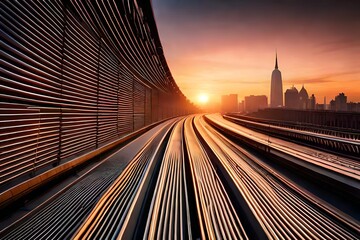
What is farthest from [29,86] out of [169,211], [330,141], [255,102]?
[255,102]

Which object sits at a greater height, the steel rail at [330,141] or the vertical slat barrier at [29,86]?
the vertical slat barrier at [29,86]

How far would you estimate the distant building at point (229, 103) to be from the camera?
471 feet

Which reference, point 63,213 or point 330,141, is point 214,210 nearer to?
point 63,213

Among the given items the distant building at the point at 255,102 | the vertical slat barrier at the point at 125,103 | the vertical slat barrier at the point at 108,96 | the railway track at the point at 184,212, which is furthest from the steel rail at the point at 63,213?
the distant building at the point at 255,102

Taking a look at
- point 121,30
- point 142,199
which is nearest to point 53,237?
point 142,199

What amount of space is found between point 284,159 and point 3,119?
5743 millimetres

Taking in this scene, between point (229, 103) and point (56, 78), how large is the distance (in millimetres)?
150934

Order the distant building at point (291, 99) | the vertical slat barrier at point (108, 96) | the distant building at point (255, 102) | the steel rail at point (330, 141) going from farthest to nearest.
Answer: the distant building at point (255, 102) → the distant building at point (291, 99) → the steel rail at point (330, 141) → the vertical slat barrier at point (108, 96)

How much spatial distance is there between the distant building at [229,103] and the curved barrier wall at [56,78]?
141 m

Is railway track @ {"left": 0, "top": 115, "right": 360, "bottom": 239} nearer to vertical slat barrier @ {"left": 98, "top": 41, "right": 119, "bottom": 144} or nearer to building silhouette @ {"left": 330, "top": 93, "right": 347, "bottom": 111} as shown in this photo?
vertical slat barrier @ {"left": 98, "top": 41, "right": 119, "bottom": 144}

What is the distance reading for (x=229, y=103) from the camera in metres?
148

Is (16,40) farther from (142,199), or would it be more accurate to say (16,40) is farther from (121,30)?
(121,30)

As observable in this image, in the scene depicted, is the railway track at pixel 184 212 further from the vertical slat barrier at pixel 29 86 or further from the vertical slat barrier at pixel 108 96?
the vertical slat barrier at pixel 108 96

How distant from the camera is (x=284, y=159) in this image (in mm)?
4879
